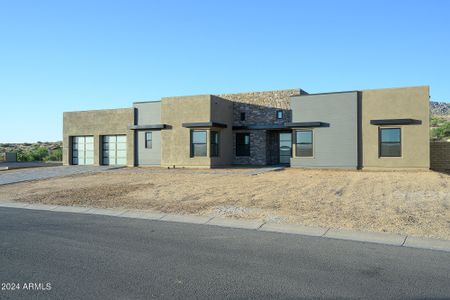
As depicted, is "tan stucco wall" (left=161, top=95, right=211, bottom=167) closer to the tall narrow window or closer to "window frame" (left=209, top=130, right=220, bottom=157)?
"window frame" (left=209, top=130, right=220, bottom=157)

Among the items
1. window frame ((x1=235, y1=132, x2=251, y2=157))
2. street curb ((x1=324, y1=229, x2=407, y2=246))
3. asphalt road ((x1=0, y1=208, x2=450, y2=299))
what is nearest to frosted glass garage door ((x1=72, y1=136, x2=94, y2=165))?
window frame ((x1=235, y1=132, x2=251, y2=157))

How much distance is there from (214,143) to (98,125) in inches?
436

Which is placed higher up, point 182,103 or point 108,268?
point 182,103

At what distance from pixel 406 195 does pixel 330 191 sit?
104 inches

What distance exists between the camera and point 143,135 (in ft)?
96.3

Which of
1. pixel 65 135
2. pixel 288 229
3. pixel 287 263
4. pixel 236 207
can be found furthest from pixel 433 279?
pixel 65 135

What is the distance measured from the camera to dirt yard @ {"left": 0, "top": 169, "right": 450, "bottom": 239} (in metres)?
9.52

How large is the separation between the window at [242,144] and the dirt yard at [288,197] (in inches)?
332

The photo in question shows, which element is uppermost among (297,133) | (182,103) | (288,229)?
(182,103)

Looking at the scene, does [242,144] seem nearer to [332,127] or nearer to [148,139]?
[148,139]

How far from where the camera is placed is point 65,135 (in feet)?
108

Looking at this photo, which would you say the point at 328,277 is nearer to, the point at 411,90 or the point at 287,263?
the point at 287,263

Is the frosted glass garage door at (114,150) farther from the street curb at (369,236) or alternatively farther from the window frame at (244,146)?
the street curb at (369,236)

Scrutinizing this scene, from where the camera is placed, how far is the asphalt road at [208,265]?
15.8ft
